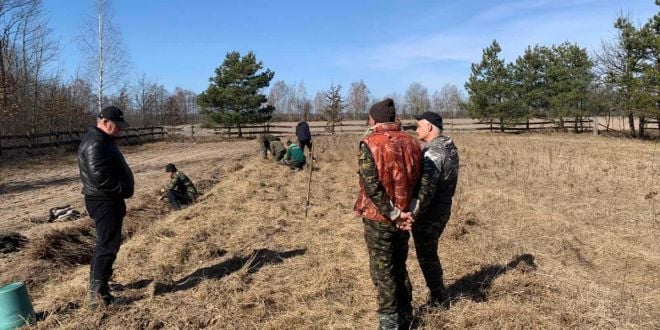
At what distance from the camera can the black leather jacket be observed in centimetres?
378

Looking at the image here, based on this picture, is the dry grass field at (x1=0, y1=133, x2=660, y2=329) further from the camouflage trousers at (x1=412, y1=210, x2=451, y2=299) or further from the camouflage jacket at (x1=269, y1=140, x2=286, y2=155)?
the camouflage jacket at (x1=269, y1=140, x2=286, y2=155)

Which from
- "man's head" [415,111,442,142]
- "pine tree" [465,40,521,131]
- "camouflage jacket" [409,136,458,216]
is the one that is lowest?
"camouflage jacket" [409,136,458,216]

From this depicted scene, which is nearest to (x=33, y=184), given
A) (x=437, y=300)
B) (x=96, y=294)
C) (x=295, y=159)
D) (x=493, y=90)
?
(x=295, y=159)

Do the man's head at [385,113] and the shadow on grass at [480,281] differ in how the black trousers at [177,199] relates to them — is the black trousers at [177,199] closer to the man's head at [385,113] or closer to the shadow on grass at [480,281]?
the shadow on grass at [480,281]

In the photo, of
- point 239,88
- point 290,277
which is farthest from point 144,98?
point 290,277

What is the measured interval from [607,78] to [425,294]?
2690 centimetres

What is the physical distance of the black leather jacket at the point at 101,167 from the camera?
12.4 ft

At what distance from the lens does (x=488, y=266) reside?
480cm

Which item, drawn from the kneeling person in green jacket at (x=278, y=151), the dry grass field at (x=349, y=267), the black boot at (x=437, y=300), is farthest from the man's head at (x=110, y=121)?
the kneeling person in green jacket at (x=278, y=151)

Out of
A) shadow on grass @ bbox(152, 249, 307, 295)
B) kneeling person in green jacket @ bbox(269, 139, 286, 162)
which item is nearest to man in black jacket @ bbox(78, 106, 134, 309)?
shadow on grass @ bbox(152, 249, 307, 295)

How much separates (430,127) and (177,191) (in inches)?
247

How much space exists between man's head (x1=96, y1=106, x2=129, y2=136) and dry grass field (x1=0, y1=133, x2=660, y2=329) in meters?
1.57

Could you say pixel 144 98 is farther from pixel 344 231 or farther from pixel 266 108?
pixel 344 231

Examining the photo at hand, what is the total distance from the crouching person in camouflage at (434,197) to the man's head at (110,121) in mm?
2664
